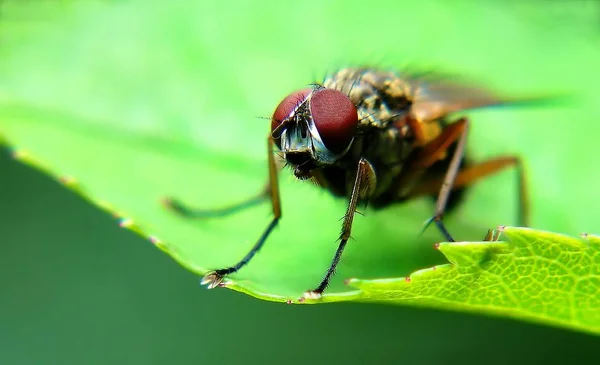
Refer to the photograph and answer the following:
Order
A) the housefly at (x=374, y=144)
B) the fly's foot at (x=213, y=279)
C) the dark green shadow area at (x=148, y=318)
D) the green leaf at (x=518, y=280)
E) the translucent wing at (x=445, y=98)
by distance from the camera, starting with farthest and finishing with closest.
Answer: the dark green shadow area at (x=148, y=318), the translucent wing at (x=445, y=98), the housefly at (x=374, y=144), the fly's foot at (x=213, y=279), the green leaf at (x=518, y=280)

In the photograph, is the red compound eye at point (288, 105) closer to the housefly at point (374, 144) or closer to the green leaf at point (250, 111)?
the housefly at point (374, 144)

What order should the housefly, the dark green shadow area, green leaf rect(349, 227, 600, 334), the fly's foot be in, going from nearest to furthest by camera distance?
green leaf rect(349, 227, 600, 334) < the fly's foot < the housefly < the dark green shadow area

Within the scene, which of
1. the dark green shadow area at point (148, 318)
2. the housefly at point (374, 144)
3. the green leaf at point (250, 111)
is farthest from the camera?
the dark green shadow area at point (148, 318)

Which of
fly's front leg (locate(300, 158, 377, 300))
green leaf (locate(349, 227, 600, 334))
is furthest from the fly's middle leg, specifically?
green leaf (locate(349, 227, 600, 334))

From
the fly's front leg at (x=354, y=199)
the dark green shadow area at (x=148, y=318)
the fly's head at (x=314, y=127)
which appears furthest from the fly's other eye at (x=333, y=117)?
the dark green shadow area at (x=148, y=318)

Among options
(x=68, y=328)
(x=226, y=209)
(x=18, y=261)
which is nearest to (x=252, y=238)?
(x=226, y=209)

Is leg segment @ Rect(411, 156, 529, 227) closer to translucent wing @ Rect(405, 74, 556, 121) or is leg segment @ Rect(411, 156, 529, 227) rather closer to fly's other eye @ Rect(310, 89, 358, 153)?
translucent wing @ Rect(405, 74, 556, 121)
